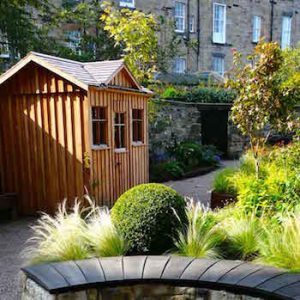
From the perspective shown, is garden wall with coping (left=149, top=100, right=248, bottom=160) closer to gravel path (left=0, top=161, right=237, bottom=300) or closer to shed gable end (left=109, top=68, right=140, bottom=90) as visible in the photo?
gravel path (left=0, top=161, right=237, bottom=300)

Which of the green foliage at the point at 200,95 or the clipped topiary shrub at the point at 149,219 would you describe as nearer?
the clipped topiary shrub at the point at 149,219

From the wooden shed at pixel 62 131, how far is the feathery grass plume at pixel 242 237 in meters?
3.21

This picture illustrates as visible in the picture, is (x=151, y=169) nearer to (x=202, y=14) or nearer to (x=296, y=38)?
(x=202, y=14)

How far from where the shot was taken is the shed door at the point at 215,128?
599 inches

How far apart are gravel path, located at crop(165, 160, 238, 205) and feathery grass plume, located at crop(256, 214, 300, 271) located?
13.0 ft

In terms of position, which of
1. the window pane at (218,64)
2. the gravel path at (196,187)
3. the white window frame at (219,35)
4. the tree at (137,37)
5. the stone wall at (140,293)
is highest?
the white window frame at (219,35)

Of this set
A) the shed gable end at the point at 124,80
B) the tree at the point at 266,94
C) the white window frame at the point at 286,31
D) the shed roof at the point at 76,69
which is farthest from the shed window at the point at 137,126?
the white window frame at the point at 286,31

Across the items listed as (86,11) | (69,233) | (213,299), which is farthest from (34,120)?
(86,11)

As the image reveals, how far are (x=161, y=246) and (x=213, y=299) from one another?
3.12 feet

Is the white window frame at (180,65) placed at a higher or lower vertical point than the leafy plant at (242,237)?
higher

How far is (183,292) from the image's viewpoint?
3266 mm

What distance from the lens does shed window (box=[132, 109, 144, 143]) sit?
8203mm

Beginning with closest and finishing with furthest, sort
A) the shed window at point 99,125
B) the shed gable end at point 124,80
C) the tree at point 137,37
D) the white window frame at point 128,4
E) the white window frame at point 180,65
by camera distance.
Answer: the shed window at point 99,125 → the shed gable end at point 124,80 → the tree at point 137,37 → the white window frame at point 128,4 → the white window frame at point 180,65

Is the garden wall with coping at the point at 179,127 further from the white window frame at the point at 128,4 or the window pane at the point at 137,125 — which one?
the white window frame at the point at 128,4
